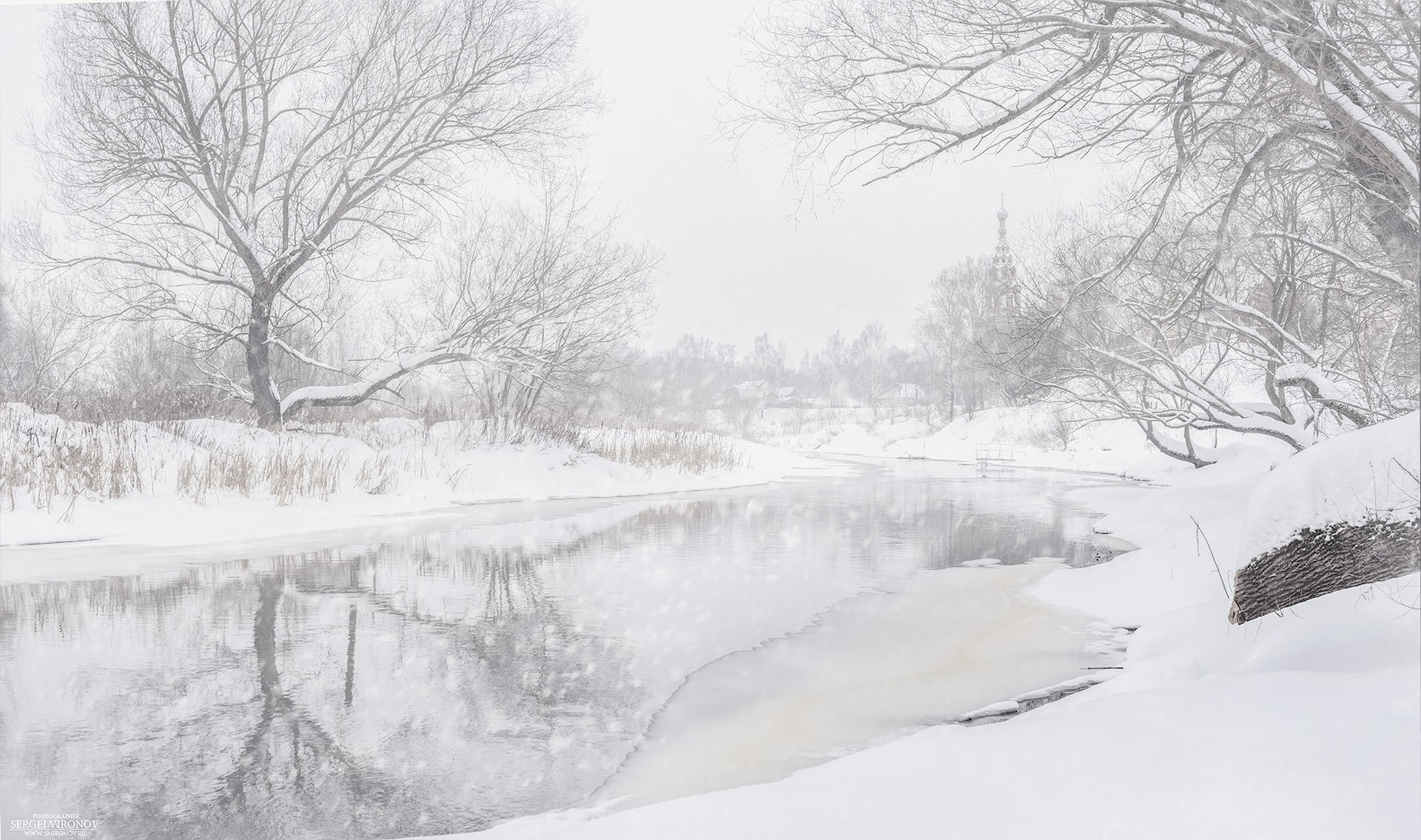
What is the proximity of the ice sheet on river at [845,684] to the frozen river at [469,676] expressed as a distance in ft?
0.06

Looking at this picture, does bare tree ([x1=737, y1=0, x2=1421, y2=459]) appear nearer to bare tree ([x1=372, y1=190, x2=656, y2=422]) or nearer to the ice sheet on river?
the ice sheet on river

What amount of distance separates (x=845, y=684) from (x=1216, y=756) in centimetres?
202

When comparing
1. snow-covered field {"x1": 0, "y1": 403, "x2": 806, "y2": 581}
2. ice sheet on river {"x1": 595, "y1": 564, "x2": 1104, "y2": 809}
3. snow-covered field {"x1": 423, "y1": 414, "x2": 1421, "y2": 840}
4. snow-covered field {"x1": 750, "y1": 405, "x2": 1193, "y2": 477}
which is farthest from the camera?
snow-covered field {"x1": 750, "y1": 405, "x2": 1193, "y2": 477}

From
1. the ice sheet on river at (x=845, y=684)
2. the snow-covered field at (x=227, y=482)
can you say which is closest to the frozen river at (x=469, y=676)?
the ice sheet on river at (x=845, y=684)

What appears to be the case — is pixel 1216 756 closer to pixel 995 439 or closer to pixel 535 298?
pixel 535 298

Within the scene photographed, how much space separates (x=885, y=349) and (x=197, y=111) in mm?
55227

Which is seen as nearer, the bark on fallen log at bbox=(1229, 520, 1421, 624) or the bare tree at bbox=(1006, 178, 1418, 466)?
the bark on fallen log at bbox=(1229, 520, 1421, 624)

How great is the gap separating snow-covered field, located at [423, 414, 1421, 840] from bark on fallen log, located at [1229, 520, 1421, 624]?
49 millimetres

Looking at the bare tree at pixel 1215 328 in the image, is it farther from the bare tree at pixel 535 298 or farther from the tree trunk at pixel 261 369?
the tree trunk at pixel 261 369

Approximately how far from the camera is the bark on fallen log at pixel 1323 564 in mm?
2312

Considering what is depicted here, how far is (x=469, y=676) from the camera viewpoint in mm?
3980

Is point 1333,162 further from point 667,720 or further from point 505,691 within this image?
point 505,691

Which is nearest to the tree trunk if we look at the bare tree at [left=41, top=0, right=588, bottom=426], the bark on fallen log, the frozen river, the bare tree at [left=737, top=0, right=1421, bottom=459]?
the bare tree at [left=41, top=0, right=588, bottom=426]

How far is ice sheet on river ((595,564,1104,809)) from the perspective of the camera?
122 inches
